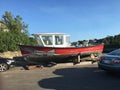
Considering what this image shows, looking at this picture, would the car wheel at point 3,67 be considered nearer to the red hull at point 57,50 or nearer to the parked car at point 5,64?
the parked car at point 5,64

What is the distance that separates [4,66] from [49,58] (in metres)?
3.70

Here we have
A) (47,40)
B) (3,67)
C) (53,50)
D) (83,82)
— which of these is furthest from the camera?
(47,40)

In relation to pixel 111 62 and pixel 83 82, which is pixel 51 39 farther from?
pixel 83 82

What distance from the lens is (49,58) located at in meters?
18.6

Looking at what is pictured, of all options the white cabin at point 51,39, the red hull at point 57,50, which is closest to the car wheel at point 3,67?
the red hull at point 57,50

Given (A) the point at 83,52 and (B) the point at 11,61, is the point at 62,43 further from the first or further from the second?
(B) the point at 11,61

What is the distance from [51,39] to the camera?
21.2 meters

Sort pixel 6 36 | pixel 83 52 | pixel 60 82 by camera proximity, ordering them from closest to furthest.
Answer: pixel 60 82
pixel 83 52
pixel 6 36

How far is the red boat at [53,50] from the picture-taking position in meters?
18.5

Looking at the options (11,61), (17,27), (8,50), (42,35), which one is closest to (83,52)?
(42,35)

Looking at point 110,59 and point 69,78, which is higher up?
point 110,59

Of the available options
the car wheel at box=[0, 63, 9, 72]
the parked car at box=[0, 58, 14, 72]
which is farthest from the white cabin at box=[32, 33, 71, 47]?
the car wheel at box=[0, 63, 9, 72]

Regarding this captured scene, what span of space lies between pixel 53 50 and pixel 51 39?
8.37 feet

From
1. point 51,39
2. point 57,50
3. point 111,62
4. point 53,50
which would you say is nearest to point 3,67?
point 53,50
